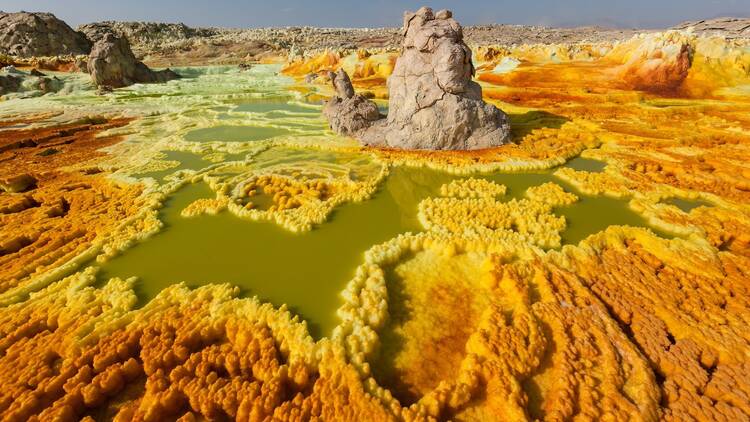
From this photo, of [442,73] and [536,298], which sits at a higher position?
[442,73]

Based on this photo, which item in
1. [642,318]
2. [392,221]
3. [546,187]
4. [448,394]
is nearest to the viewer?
[448,394]

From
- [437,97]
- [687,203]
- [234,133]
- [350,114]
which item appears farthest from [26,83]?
[687,203]

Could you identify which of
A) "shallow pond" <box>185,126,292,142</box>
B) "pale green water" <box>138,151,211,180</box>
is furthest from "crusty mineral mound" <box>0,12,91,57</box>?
"pale green water" <box>138,151,211,180</box>

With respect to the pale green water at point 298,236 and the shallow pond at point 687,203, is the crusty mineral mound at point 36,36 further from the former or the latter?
the shallow pond at point 687,203

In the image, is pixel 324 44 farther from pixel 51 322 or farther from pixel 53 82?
Result: pixel 51 322

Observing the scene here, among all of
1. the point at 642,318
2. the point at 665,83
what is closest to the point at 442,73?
the point at 642,318

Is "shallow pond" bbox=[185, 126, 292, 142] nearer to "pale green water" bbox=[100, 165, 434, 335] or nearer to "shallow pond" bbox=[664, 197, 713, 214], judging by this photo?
"pale green water" bbox=[100, 165, 434, 335]
